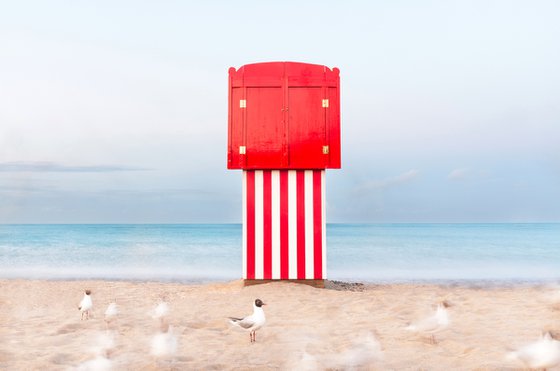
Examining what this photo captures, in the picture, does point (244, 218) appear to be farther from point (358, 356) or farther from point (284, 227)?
point (358, 356)

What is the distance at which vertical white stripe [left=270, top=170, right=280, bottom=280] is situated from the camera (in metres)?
8.25

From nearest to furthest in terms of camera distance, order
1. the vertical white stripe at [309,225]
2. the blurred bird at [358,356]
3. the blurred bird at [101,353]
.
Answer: the blurred bird at [101,353]
the blurred bird at [358,356]
the vertical white stripe at [309,225]

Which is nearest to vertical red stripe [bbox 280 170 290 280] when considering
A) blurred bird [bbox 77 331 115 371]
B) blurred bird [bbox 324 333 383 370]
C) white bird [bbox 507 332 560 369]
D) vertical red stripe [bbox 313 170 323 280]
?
vertical red stripe [bbox 313 170 323 280]

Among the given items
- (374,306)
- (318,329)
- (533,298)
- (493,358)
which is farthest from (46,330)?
(533,298)

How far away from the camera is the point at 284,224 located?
27.3 ft

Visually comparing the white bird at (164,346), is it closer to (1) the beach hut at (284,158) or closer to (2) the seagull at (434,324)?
(2) the seagull at (434,324)

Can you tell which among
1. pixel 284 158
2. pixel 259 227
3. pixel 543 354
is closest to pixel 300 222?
pixel 259 227

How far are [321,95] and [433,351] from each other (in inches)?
201

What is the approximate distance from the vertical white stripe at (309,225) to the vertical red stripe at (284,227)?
13.0 inches

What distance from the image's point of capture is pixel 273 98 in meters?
8.55

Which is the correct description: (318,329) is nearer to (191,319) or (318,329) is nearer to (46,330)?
(191,319)

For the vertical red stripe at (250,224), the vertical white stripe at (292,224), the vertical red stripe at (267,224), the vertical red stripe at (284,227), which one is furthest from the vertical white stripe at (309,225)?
the vertical red stripe at (250,224)

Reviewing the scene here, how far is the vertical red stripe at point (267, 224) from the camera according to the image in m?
8.25

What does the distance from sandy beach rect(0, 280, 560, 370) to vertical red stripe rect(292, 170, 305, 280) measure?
428mm
